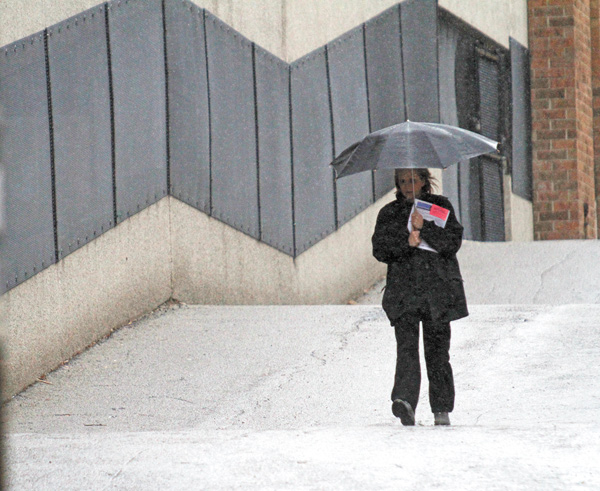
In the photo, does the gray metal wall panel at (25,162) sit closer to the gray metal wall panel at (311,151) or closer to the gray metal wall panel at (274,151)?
the gray metal wall panel at (274,151)

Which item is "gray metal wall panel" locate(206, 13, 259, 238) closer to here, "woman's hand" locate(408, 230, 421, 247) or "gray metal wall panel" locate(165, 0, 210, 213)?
"gray metal wall panel" locate(165, 0, 210, 213)

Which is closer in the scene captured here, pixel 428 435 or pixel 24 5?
pixel 428 435

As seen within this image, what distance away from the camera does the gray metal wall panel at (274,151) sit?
32.5 feet

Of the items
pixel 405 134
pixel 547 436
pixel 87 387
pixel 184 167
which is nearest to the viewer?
pixel 547 436

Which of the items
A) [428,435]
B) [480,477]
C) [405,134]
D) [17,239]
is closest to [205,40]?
[17,239]

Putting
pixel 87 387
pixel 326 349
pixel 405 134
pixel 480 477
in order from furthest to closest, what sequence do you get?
pixel 326 349
pixel 87 387
pixel 405 134
pixel 480 477

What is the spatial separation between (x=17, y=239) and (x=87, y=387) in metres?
1.13

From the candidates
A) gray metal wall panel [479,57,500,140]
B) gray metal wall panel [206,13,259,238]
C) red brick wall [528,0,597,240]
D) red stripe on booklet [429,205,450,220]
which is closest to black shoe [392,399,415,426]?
red stripe on booklet [429,205,450,220]

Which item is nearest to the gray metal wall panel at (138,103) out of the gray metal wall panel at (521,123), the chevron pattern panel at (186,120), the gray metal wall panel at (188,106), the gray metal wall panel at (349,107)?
the chevron pattern panel at (186,120)

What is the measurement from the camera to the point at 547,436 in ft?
15.1

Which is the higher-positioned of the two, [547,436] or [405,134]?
[405,134]

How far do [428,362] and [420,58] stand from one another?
26.0 ft

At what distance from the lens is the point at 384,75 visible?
11.8 meters

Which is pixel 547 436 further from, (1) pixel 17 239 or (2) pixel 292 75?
(2) pixel 292 75
